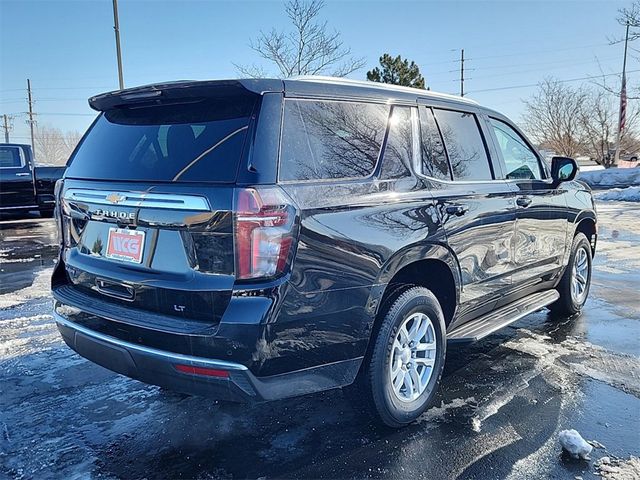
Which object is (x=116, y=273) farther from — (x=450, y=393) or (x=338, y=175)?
(x=450, y=393)

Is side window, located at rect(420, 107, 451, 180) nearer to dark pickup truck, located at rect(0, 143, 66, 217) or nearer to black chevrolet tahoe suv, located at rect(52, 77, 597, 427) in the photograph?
black chevrolet tahoe suv, located at rect(52, 77, 597, 427)

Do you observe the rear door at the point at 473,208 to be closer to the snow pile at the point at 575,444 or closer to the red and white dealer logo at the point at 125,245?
the snow pile at the point at 575,444

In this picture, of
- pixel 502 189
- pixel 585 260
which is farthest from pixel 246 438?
pixel 585 260

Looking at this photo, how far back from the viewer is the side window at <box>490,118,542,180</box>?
4223mm

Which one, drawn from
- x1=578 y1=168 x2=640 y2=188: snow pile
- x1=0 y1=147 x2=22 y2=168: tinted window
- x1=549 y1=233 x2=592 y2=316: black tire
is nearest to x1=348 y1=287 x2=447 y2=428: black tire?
x1=549 y1=233 x2=592 y2=316: black tire

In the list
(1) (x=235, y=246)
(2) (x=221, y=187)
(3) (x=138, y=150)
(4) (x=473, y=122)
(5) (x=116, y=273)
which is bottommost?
(5) (x=116, y=273)

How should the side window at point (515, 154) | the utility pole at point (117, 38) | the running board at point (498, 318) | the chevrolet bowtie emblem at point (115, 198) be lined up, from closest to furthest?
the chevrolet bowtie emblem at point (115, 198), the running board at point (498, 318), the side window at point (515, 154), the utility pole at point (117, 38)

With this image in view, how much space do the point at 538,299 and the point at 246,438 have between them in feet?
9.32

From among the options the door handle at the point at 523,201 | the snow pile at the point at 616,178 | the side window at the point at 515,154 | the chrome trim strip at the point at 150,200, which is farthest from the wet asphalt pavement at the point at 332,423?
the snow pile at the point at 616,178

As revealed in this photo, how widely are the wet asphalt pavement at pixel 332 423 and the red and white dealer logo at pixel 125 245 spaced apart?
110 centimetres

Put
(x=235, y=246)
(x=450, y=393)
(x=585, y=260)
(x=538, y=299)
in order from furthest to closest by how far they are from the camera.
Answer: (x=585, y=260) → (x=538, y=299) → (x=450, y=393) → (x=235, y=246)

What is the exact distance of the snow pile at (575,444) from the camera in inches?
110

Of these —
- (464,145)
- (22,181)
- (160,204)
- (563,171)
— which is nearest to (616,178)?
(563,171)

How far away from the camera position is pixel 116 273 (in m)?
2.66
